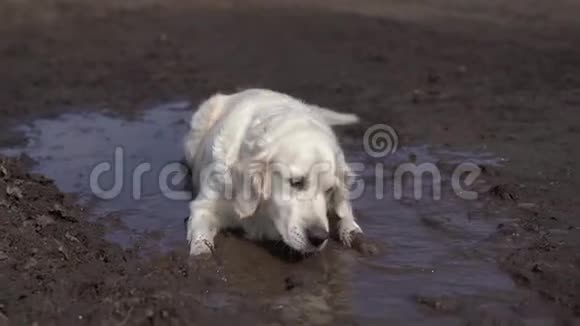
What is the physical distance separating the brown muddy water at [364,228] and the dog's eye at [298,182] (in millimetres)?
453

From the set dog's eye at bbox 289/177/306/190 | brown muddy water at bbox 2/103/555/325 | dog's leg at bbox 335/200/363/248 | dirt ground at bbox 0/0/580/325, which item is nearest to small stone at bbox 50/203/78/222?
dirt ground at bbox 0/0/580/325

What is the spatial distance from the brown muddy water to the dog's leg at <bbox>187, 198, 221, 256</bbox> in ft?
0.35

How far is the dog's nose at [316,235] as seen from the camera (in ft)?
15.1

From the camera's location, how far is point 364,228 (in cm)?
541

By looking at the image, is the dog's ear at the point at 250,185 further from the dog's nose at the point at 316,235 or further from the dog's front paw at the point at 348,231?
the dog's front paw at the point at 348,231

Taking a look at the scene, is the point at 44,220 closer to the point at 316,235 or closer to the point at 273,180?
the point at 273,180

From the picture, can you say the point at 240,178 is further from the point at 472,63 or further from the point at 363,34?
the point at 363,34

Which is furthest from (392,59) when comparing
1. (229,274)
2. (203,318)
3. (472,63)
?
(203,318)

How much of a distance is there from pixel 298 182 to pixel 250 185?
0.34 meters

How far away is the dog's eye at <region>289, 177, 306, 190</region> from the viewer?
4750 millimetres

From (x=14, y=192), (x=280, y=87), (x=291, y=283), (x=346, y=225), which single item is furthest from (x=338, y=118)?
(x=291, y=283)

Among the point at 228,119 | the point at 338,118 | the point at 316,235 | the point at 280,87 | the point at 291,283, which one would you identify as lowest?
the point at 291,283

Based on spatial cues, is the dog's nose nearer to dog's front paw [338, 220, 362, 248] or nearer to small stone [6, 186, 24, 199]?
dog's front paw [338, 220, 362, 248]

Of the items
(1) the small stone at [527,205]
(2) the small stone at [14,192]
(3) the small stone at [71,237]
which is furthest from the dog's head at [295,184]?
(2) the small stone at [14,192]
